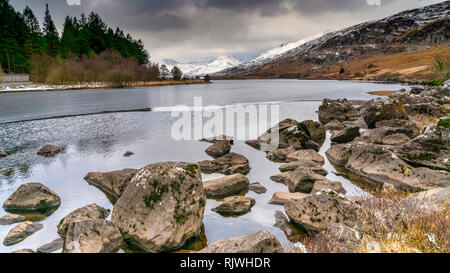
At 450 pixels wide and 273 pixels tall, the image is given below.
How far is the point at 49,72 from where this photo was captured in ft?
264

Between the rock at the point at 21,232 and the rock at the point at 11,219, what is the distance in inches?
30.8

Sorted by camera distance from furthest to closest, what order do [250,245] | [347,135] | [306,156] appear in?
[347,135], [306,156], [250,245]

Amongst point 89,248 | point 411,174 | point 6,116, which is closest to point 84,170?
point 89,248

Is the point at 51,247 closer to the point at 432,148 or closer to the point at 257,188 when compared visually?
the point at 257,188

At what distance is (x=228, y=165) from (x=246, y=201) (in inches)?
167

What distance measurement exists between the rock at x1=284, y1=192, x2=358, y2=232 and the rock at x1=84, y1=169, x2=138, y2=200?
652cm

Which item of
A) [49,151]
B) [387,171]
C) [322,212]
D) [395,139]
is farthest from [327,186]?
[49,151]

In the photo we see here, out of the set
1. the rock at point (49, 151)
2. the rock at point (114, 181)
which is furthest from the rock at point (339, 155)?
the rock at point (49, 151)

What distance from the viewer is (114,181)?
401 inches

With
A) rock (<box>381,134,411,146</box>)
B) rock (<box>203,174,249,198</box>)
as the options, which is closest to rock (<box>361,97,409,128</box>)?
rock (<box>381,134,411,146</box>)

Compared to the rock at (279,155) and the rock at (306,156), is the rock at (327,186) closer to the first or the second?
the rock at (306,156)

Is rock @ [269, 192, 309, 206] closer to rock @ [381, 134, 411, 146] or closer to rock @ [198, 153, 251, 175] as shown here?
rock @ [198, 153, 251, 175]
